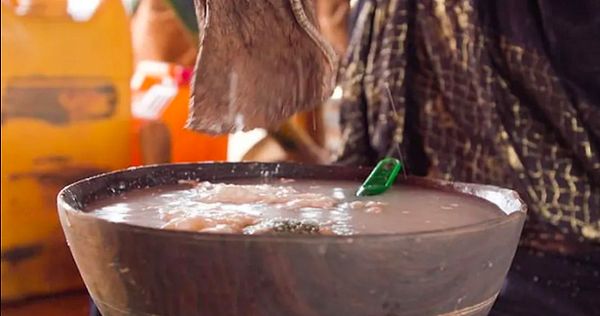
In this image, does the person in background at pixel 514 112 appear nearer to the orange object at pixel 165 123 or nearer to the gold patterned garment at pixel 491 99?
the gold patterned garment at pixel 491 99

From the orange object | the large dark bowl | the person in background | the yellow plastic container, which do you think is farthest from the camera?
the orange object

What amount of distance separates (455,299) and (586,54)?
47cm

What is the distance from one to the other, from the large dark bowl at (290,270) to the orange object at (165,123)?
0.72 m

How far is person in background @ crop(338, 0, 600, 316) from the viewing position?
961mm

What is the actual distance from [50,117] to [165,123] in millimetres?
200

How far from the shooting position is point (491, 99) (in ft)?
3.36

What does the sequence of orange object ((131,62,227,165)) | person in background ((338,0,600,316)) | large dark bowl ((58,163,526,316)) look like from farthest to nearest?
orange object ((131,62,227,165))
person in background ((338,0,600,316))
large dark bowl ((58,163,526,316))

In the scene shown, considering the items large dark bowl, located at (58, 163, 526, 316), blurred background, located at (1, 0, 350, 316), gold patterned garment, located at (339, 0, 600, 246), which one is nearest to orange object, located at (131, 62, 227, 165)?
blurred background, located at (1, 0, 350, 316)

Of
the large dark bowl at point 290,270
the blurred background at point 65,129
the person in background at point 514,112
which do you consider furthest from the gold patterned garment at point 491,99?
the large dark bowl at point 290,270

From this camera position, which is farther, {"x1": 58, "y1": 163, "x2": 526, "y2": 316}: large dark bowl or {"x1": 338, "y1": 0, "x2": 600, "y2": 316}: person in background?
{"x1": 338, "y1": 0, "x2": 600, "y2": 316}: person in background

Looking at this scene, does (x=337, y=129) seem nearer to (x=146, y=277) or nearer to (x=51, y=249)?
(x=51, y=249)

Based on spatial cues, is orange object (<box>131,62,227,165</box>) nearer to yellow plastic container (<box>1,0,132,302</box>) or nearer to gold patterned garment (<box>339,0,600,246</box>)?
yellow plastic container (<box>1,0,132,302</box>)

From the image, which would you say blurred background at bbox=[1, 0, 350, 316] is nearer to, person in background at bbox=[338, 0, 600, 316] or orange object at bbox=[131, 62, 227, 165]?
orange object at bbox=[131, 62, 227, 165]

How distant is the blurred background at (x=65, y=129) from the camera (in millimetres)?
1253
